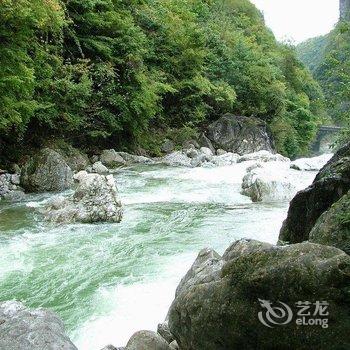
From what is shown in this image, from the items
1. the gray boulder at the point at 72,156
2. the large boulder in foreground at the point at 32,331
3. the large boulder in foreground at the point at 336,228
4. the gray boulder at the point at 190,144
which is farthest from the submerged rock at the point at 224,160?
the large boulder in foreground at the point at 32,331

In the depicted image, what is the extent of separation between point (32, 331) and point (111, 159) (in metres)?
13.3

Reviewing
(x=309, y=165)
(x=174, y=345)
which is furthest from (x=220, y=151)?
(x=174, y=345)

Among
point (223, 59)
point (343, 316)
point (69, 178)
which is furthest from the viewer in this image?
point (223, 59)

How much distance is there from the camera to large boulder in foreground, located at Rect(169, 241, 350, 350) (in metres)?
2.92

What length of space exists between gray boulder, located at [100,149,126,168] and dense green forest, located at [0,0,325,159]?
83cm

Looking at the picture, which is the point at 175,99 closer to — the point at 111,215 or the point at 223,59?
the point at 223,59

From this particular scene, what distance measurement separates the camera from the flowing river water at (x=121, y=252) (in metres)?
5.29

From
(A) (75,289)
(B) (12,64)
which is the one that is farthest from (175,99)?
(A) (75,289)

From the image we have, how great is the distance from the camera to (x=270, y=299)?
10.1 ft

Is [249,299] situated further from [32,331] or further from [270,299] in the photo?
[32,331]

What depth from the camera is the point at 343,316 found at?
115 inches

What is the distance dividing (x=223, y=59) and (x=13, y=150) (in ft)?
55.1

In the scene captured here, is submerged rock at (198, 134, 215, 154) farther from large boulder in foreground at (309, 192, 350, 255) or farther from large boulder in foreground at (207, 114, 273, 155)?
large boulder in foreground at (309, 192, 350, 255)

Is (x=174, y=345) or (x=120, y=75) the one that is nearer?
(x=174, y=345)
